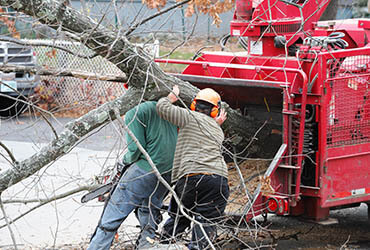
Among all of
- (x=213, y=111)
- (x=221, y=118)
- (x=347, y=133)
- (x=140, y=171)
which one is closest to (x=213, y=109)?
(x=213, y=111)

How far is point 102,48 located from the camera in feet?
15.8

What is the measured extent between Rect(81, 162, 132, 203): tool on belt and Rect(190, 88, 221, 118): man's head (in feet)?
2.81

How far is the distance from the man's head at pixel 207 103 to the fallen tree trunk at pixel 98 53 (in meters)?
0.29

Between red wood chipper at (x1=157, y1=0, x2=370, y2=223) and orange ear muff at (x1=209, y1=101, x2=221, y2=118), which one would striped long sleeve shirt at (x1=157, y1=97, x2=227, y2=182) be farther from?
red wood chipper at (x1=157, y1=0, x2=370, y2=223)

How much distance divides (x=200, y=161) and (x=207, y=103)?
1.67 feet

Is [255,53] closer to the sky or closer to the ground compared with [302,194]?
closer to the sky

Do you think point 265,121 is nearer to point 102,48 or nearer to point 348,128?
point 348,128

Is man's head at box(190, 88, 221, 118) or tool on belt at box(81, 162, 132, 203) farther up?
man's head at box(190, 88, 221, 118)

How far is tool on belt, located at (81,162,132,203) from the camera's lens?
18.0 ft

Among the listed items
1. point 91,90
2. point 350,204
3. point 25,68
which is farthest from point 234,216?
point 91,90

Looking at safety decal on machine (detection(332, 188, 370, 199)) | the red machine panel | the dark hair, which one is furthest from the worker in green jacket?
safety decal on machine (detection(332, 188, 370, 199))

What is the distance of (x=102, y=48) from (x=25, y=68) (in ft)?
1.99

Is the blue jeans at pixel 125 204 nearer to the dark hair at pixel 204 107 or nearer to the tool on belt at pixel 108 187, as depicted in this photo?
the tool on belt at pixel 108 187

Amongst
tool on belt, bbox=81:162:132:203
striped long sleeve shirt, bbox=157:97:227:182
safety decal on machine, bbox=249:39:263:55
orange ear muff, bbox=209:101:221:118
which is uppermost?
safety decal on machine, bbox=249:39:263:55
